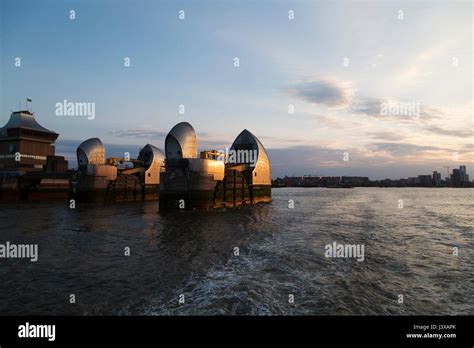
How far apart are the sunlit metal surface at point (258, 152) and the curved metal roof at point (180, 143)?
22198 millimetres

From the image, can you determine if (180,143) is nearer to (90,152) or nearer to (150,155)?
(90,152)

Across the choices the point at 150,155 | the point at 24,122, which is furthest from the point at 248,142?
the point at 24,122

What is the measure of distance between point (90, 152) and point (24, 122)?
4717cm

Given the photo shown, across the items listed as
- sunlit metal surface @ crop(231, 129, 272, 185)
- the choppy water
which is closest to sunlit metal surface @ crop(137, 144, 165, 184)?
sunlit metal surface @ crop(231, 129, 272, 185)

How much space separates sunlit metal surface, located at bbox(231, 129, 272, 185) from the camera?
69875 millimetres

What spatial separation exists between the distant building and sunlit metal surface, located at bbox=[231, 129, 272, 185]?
53.6 m

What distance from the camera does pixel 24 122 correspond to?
8944 cm

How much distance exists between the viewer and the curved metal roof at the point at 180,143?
155 feet

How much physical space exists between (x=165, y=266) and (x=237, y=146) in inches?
2437

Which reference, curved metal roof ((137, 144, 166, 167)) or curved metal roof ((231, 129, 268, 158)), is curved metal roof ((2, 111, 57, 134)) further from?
curved metal roof ((231, 129, 268, 158))

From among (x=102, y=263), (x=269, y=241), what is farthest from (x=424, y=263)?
(x=102, y=263)

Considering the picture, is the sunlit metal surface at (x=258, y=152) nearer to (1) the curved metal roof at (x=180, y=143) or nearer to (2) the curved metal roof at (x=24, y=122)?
(1) the curved metal roof at (x=180, y=143)

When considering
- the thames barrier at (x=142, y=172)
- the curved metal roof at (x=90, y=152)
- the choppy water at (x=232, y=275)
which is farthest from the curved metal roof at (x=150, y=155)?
the choppy water at (x=232, y=275)
